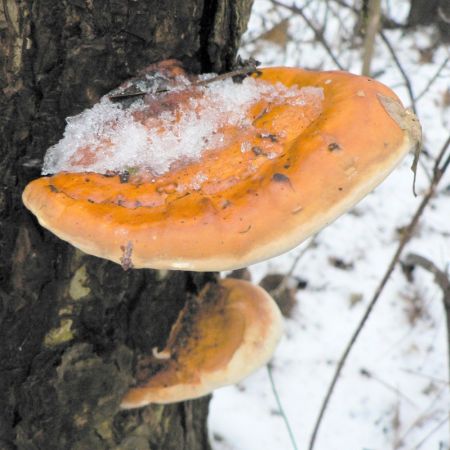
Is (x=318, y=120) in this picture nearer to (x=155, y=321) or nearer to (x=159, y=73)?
(x=159, y=73)

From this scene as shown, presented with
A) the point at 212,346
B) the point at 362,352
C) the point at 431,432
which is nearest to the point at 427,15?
the point at 362,352

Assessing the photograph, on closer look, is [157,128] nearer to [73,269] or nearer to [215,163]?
[215,163]

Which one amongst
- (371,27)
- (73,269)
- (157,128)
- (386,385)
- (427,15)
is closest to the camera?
(157,128)

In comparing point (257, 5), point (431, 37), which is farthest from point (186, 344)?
point (431, 37)

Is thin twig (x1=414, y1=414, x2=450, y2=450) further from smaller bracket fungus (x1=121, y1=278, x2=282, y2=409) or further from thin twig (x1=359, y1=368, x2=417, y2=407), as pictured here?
smaller bracket fungus (x1=121, y1=278, x2=282, y2=409)

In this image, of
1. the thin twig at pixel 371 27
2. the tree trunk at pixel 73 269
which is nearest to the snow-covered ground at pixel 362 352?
the thin twig at pixel 371 27

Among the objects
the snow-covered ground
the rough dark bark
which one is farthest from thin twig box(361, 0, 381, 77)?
the rough dark bark
